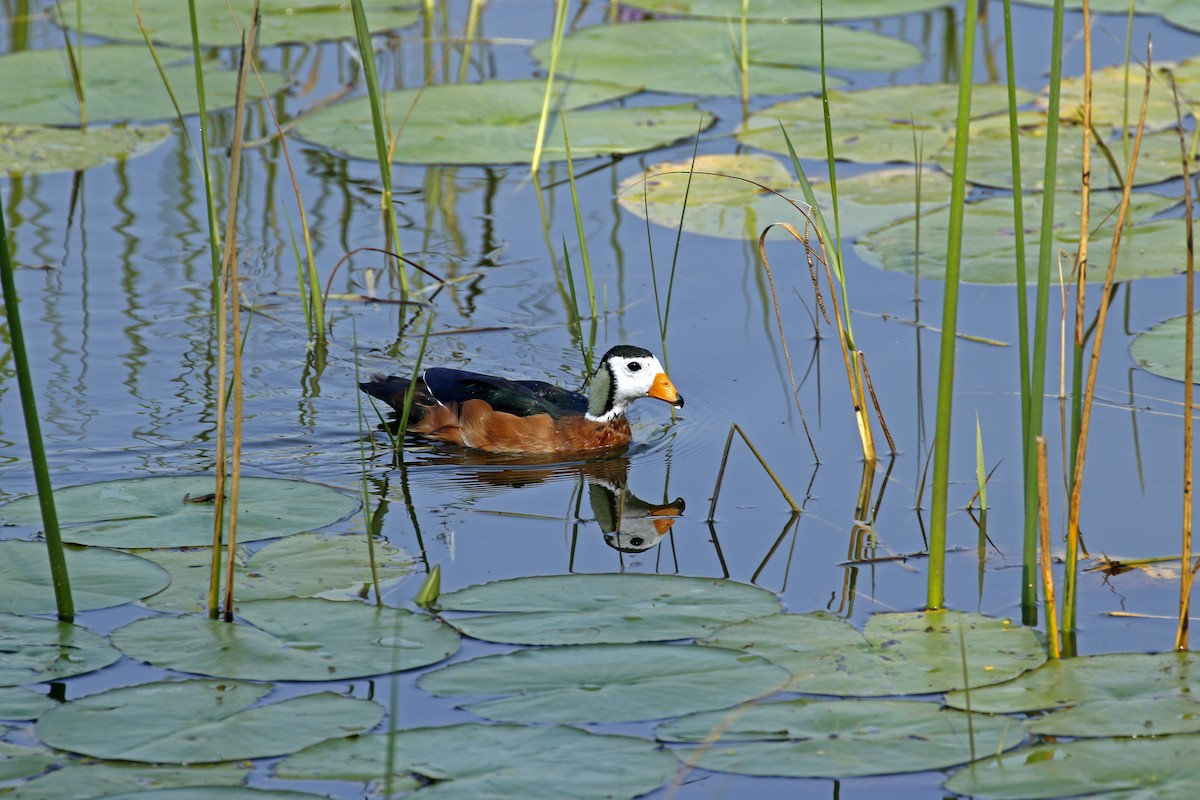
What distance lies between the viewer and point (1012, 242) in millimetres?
8086

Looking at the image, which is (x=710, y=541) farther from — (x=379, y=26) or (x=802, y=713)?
(x=379, y=26)

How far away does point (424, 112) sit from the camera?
10328 mm

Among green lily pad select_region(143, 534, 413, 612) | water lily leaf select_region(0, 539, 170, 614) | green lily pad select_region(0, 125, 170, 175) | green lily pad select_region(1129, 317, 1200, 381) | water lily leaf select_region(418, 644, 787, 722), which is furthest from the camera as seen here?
green lily pad select_region(0, 125, 170, 175)

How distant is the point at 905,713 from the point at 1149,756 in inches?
24.7

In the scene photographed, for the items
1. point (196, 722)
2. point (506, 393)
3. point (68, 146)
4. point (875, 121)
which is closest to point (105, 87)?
point (68, 146)

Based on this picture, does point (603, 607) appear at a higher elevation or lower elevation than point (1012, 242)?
lower

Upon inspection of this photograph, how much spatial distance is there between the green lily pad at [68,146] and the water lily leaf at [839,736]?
7221mm

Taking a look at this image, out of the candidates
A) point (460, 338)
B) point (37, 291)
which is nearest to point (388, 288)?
point (460, 338)

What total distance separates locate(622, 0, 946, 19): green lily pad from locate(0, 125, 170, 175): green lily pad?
428 centimetres

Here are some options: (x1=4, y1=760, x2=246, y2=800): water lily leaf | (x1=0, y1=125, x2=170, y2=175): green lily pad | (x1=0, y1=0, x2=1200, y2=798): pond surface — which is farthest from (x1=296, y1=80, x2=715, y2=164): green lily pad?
(x1=4, y1=760, x2=246, y2=800): water lily leaf

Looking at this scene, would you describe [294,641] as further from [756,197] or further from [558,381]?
[756,197]

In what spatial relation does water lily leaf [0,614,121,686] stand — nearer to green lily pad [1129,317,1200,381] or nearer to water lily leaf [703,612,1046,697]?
water lily leaf [703,612,1046,697]

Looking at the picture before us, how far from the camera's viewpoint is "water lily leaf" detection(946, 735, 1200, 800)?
364cm

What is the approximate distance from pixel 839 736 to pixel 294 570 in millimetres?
2065
